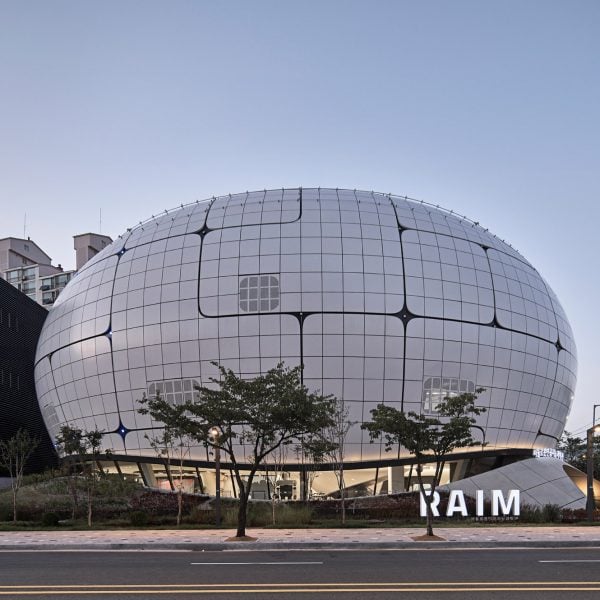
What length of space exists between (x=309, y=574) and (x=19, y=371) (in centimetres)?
5466

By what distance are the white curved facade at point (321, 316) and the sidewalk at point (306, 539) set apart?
15.0 metres

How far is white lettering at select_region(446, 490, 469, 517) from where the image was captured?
38.0 m

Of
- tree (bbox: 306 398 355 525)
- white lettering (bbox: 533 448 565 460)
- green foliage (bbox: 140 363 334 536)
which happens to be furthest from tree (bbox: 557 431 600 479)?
green foliage (bbox: 140 363 334 536)

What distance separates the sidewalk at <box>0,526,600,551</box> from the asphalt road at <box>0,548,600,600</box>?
79.8 inches

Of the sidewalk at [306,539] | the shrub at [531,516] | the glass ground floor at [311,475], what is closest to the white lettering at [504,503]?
the shrub at [531,516]

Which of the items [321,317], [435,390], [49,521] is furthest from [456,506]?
[49,521]

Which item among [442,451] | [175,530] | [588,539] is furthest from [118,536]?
[588,539]

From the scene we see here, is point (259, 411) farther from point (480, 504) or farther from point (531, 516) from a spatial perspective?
point (531, 516)

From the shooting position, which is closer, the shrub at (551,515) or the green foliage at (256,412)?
the green foliage at (256,412)

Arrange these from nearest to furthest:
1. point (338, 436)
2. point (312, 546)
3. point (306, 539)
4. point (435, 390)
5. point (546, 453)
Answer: point (312, 546), point (306, 539), point (338, 436), point (435, 390), point (546, 453)

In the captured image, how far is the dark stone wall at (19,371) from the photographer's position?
203 ft

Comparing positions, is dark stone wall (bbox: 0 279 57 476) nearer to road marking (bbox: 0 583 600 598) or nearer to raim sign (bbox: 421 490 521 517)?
raim sign (bbox: 421 490 521 517)

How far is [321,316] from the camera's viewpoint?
46281 millimetres

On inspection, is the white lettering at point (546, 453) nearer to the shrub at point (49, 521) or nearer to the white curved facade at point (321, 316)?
the white curved facade at point (321, 316)
